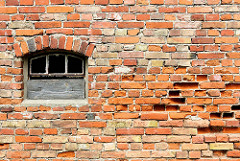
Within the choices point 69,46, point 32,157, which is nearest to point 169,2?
point 69,46

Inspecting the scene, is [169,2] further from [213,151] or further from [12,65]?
[12,65]

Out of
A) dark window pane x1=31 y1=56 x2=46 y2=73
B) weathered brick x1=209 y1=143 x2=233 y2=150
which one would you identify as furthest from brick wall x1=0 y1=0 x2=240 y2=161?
dark window pane x1=31 y1=56 x2=46 y2=73

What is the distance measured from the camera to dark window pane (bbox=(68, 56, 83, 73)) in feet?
8.45

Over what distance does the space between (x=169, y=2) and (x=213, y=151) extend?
1.85m

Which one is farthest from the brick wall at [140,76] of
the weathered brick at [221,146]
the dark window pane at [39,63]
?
the dark window pane at [39,63]

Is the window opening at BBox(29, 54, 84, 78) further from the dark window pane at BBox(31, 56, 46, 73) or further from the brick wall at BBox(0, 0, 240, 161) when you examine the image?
the brick wall at BBox(0, 0, 240, 161)

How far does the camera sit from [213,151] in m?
2.46

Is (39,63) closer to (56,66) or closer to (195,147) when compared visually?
(56,66)

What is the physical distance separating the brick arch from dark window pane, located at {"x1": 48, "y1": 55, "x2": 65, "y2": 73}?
17 cm

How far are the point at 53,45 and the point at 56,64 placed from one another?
258 millimetres

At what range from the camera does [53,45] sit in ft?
7.97

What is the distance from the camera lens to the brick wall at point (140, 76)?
8.01 ft

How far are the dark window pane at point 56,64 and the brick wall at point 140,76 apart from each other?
0.24 m

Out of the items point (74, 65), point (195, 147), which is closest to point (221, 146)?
point (195, 147)
